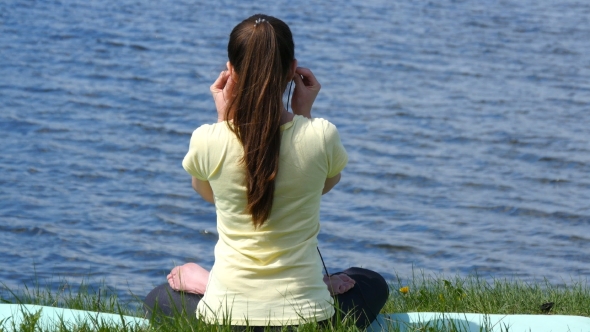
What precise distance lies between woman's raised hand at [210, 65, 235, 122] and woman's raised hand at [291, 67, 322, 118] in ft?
0.84

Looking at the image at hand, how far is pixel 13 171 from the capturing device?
26.7ft

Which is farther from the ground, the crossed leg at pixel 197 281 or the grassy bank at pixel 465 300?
the crossed leg at pixel 197 281

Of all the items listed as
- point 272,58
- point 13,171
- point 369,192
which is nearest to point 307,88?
point 272,58

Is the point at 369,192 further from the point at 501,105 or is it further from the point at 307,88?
the point at 307,88

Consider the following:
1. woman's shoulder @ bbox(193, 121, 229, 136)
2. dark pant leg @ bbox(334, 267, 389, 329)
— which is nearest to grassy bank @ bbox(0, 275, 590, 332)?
dark pant leg @ bbox(334, 267, 389, 329)

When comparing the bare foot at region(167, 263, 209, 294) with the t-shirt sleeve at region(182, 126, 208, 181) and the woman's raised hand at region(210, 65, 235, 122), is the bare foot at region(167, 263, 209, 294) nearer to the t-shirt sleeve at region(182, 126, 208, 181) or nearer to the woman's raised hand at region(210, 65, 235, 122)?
the t-shirt sleeve at region(182, 126, 208, 181)

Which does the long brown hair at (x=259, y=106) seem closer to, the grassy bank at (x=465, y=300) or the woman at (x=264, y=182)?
the woman at (x=264, y=182)

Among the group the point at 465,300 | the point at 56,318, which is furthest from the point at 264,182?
the point at 465,300

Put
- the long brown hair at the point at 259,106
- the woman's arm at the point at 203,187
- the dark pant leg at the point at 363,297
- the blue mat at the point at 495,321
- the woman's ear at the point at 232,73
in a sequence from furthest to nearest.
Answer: the blue mat at the point at 495,321, the dark pant leg at the point at 363,297, the woman's arm at the point at 203,187, the woman's ear at the point at 232,73, the long brown hair at the point at 259,106

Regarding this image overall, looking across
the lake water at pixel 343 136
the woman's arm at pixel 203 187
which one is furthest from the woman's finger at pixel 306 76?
the lake water at pixel 343 136

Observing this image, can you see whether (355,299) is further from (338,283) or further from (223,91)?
(223,91)

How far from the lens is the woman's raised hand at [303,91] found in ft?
11.6

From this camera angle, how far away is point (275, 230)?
3350mm

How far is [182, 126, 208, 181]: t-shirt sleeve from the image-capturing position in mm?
3311
